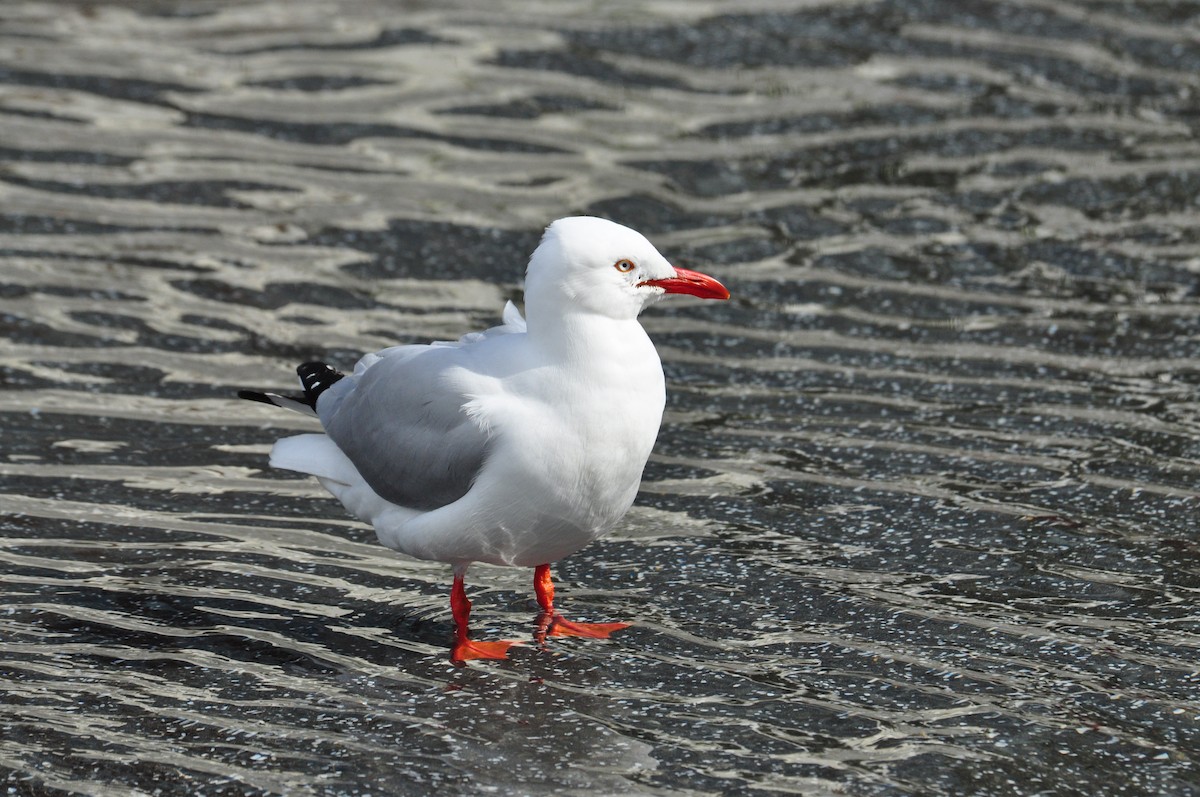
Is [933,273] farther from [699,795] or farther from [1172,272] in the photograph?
[699,795]

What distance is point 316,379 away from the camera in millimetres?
6004

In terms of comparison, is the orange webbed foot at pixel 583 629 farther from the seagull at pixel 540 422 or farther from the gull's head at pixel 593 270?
the gull's head at pixel 593 270

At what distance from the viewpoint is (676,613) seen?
559cm

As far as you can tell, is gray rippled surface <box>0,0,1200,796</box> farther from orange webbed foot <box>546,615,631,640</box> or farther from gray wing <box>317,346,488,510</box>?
gray wing <box>317,346,488,510</box>

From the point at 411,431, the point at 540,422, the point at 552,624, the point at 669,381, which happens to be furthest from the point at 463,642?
the point at 669,381

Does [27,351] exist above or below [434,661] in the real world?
above

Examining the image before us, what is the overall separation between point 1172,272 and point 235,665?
5.72 meters

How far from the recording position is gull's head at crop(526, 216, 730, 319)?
16.6ft

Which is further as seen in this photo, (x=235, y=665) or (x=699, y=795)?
(x=235, y=665)

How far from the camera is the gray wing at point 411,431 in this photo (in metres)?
5.14

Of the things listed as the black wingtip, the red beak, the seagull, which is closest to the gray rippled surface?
the seagull

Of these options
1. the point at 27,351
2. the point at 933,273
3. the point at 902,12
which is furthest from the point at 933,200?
the point at 27,351

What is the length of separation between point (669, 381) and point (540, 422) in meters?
2.80

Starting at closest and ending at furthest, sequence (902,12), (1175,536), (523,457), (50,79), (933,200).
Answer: (523,457) → (1175,536) → (933,200) → (50,79) → (902,12)
